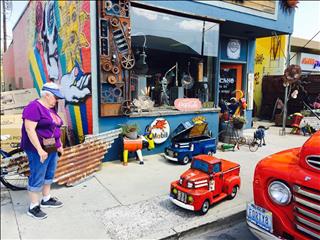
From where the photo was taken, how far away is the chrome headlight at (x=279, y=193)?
223 centimetres

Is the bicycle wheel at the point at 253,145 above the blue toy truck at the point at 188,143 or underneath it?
underneath

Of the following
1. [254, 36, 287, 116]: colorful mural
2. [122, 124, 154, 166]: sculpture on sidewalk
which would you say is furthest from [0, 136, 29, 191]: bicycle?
[254, 36, 287, 116]: colorful mural

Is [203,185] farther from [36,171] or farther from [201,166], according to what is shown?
[36,171]

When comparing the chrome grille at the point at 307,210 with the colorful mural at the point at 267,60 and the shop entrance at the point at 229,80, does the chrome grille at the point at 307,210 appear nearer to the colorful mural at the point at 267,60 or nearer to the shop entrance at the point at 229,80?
the shop entrance at the point at 229,80

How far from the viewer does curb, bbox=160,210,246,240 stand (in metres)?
2.95

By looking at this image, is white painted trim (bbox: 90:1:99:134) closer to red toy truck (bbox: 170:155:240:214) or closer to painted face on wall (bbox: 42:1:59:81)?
red toy truck (bbox: 170:155:240:214)

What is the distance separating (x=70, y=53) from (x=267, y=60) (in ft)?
32.9

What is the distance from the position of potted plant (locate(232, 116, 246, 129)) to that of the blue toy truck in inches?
53.0

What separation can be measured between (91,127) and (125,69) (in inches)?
53.3

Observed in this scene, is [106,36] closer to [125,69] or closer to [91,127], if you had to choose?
[125,69]

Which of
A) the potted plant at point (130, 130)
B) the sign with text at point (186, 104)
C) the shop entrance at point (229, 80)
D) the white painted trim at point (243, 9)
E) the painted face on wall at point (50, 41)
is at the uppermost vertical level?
the white painted trim at point (243, 9)

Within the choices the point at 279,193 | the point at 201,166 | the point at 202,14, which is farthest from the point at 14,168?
the point at 202,14

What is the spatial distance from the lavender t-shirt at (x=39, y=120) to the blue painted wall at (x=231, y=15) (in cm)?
373

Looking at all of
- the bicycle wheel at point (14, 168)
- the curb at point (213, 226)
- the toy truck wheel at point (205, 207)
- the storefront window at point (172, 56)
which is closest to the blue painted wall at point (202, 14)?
the storefront window at point (172, 56)
